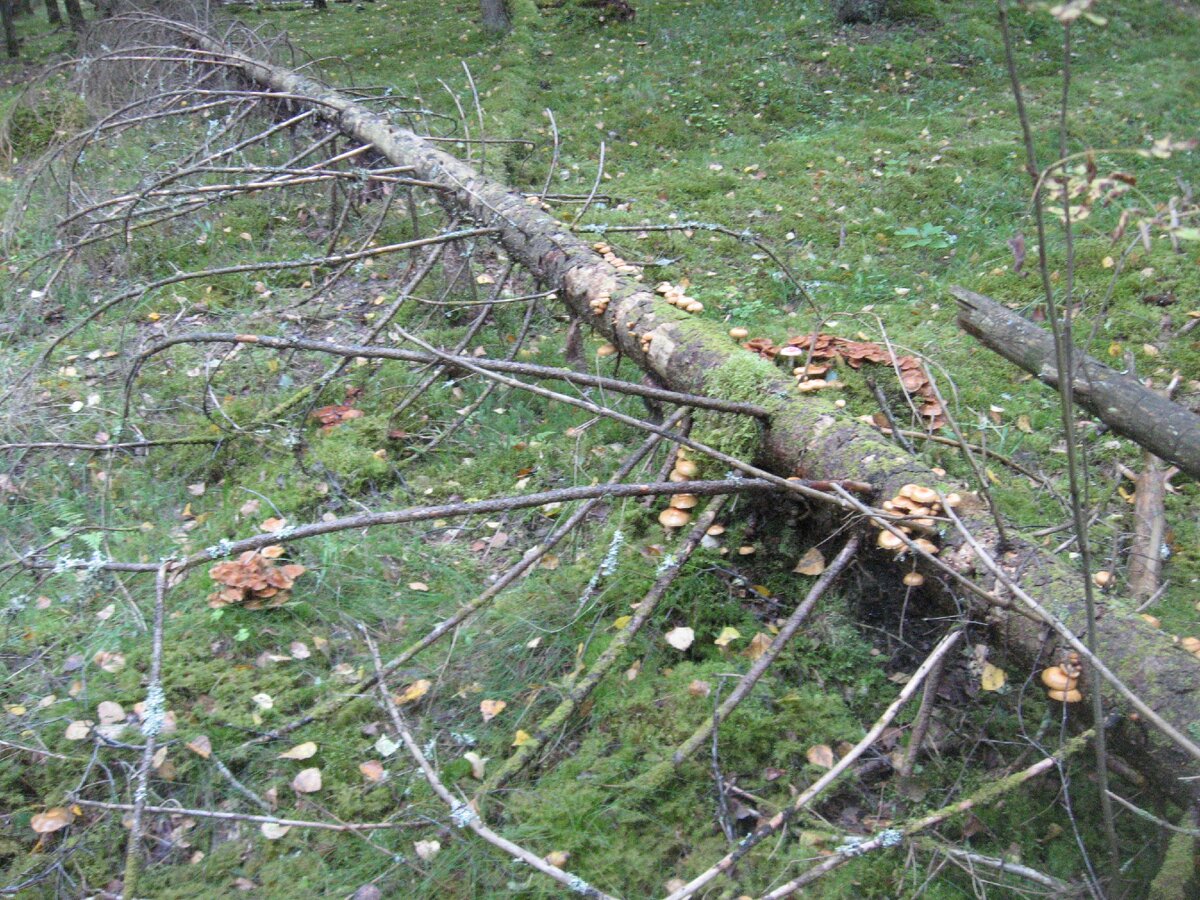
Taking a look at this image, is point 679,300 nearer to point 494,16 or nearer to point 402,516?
point 402,516

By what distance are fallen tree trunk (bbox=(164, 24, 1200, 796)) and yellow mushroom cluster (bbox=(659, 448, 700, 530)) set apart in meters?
Result: 0.15

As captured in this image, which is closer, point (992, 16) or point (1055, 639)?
point (1055, 639)

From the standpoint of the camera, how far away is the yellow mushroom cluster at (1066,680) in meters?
1.94

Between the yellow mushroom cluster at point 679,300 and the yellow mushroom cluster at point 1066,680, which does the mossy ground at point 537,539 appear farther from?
the yellow mushroom cluster at point 679,300

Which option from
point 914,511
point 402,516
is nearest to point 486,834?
point 402,516

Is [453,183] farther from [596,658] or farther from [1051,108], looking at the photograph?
[1051,108]

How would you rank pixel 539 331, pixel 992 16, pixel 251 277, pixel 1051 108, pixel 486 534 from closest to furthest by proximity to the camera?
pixel 486 534, pixel 539 331, pixel 251 277, pixel 1051 108, pixel 992 16

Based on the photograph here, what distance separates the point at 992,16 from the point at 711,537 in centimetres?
983

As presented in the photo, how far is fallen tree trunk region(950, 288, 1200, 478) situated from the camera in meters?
2.49

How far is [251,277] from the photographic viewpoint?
5297mm

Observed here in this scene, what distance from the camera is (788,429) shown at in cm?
268

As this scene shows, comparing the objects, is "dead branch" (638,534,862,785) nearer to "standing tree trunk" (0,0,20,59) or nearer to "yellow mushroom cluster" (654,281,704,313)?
"yellow mushroom cluster" (654,281,704,313)

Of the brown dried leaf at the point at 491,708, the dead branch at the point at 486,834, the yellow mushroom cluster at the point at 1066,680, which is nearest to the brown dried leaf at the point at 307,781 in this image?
the dead branch at the point at 486,834

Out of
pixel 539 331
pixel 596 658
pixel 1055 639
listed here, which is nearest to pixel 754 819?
pixel 596 658
